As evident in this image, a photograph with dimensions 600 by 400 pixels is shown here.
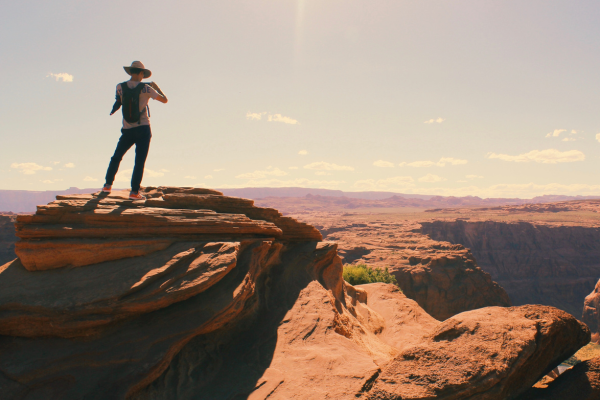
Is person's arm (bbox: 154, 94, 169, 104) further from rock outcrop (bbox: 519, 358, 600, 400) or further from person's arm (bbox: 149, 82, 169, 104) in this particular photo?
rock outcrop (bbox: 519, 358, 600, 400)

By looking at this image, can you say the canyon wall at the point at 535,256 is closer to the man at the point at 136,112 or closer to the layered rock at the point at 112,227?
the layered rock at the point at 112,227

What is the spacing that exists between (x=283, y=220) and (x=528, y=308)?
24.0 feet

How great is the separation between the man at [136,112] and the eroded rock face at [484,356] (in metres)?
7.13

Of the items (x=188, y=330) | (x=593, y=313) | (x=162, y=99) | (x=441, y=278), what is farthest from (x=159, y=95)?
(x=593, y=313)

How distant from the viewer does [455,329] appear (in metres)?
6.07

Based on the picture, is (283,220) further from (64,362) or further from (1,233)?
(1,233)

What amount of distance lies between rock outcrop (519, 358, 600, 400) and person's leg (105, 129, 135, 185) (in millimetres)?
9525

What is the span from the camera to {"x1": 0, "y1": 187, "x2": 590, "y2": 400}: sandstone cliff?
5.55 meters

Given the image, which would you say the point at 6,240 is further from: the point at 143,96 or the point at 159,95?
the point at 159,95

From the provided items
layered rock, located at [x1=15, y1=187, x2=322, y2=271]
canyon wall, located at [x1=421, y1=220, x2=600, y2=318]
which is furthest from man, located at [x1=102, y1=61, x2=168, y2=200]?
canyon wall, located at [x1=421, y1=220, x2=600, y2=318]

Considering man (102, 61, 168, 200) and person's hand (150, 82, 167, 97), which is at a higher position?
person's hand (150, 82, 167, 97)

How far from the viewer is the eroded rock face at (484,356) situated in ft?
16.9

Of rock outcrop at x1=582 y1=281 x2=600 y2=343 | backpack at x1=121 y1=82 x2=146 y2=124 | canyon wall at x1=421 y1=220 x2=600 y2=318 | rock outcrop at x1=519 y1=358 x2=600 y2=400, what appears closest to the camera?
rock outcrop at x1=519 y1=358 x2=600 y2=400

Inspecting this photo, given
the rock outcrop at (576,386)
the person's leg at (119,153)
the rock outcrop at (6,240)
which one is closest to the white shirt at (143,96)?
the person's leg at (119,153)
